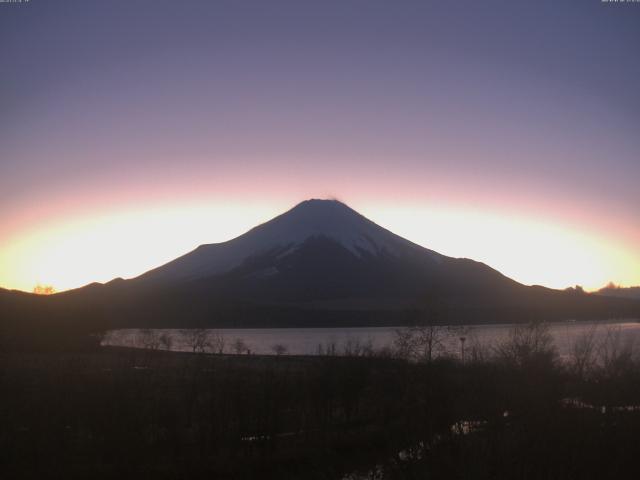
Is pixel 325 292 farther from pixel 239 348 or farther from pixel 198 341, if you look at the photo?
pixel 239 348

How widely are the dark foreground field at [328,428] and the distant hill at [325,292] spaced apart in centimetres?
8228

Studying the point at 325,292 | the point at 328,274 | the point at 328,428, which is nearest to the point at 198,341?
the point at 328,428

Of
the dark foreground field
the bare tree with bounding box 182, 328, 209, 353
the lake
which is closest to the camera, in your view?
the dark foreground field

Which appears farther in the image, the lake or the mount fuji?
the mount fuji

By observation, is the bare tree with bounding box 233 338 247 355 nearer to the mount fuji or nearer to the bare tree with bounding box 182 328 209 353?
the bare tree with bounding box 182 328 209 353

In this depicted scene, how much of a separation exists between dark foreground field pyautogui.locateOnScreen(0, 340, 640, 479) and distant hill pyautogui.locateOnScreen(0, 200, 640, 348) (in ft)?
270

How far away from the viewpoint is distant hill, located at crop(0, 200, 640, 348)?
135375mm

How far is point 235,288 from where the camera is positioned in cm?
16212

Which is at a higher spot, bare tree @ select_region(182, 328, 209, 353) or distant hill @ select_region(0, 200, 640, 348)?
distant hill @ select_region(0, 200, 640, 348)

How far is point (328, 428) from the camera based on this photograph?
2394 centimetres

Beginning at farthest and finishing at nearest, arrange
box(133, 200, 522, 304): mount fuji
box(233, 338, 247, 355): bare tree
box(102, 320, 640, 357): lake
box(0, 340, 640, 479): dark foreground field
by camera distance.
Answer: box(133, 200, 522, 304): mount fuji, box(233, 338, 247, 355): bare tree, box(102, 320, 640, 357): lake, box(0, 340, 640, 479): dark foreground field

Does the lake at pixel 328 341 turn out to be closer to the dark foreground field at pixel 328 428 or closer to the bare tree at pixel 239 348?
the bare tree at pixel 239 348

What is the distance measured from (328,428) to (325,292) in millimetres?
142451

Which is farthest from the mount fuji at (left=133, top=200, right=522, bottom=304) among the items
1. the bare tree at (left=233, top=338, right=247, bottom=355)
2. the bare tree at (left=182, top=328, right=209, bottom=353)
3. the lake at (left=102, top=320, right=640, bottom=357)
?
the bare tree at (left=233, top=338, right=247, bottom=355)
